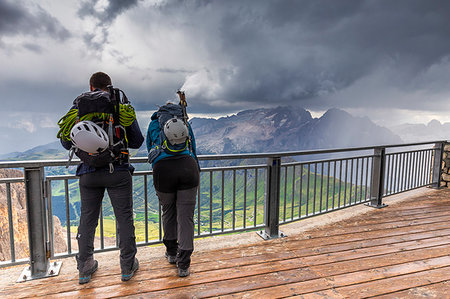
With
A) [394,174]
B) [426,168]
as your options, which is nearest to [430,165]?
[426,168]

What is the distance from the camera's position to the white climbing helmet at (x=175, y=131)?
2256 mm

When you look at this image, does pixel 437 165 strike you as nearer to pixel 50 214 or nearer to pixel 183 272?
pixel 183 272

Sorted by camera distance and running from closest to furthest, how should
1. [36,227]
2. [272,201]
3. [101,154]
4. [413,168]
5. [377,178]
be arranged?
[101,154]
[36,227]
[272,201]
[377,178]
[413,168]

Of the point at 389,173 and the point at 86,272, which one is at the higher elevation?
the point at 389,173

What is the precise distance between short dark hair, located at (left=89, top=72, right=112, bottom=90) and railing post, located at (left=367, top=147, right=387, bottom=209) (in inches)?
181

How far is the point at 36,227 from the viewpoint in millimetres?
2607

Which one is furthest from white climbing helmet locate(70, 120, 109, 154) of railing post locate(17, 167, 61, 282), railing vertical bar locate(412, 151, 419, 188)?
railing vertical bar locate(412, 151, 419, 188)

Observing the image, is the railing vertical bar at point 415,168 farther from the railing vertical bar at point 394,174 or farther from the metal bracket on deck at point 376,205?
the metal bracket on deck at point 376,205

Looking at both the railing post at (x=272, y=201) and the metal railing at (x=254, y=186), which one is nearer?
the metal railing at (x=254, y=186)

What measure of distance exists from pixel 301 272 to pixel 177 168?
1.62 m

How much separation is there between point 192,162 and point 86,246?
1.24 metres

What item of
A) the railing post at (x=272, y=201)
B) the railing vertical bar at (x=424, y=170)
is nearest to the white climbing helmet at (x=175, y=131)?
the railing post at (x=272, y=201)

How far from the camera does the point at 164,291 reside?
2.33 meters

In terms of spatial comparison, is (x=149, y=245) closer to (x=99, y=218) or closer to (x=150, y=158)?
(x=99, y=218)
